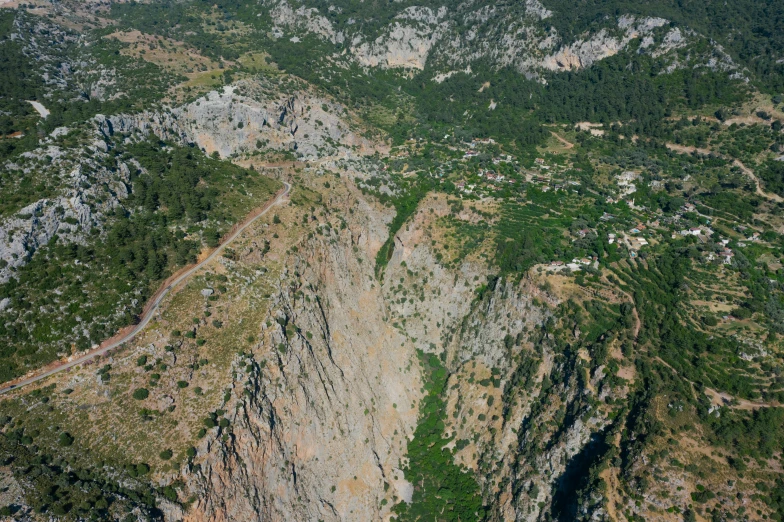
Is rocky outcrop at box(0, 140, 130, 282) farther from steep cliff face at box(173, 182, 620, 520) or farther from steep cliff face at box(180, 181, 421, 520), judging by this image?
steep cliff face at box(173, 182, 620, 520)

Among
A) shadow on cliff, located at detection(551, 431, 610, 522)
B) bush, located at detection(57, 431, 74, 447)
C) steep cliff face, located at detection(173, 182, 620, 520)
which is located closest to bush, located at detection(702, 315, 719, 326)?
steep cliff face, located at detection(173, 182, 620, 520)

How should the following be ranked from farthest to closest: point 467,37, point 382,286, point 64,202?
point 467,37 → point 382,286 → point 64,202

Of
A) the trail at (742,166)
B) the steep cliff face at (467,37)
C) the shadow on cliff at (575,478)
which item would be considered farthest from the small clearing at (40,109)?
the trail at (742,166)

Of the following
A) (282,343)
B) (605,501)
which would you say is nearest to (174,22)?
(282,343)

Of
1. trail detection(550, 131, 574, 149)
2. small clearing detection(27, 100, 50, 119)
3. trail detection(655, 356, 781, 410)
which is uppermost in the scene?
trail detection(550, 131, 574, 149)

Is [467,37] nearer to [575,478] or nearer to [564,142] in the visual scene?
[564,142]

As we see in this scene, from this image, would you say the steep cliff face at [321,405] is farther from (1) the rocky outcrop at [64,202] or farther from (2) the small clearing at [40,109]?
(2) the small clearing at [40,109]

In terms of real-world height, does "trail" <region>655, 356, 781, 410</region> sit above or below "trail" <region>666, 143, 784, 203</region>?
below

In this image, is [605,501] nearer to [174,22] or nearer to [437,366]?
[437,366]

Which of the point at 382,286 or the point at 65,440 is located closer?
the point at 65,440

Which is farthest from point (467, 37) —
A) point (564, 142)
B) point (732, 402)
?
point (732, 402)
